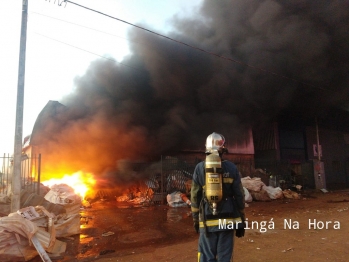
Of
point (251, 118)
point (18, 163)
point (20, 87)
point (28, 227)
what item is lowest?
point (28, 227)

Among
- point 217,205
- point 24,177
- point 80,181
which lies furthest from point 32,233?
point 80,181

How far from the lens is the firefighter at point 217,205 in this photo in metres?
2.29

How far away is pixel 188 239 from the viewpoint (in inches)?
186

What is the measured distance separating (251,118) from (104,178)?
8.85m

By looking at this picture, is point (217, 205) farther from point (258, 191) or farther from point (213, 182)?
point (258, 191)

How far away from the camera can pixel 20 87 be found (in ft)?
17.0

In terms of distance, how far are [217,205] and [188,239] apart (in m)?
2.73

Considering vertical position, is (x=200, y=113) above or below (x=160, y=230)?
above

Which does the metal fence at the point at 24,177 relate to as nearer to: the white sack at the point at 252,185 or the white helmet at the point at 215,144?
the white helmet at the point at 215,144

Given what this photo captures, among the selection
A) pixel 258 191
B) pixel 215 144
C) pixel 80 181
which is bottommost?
pixel 258 191

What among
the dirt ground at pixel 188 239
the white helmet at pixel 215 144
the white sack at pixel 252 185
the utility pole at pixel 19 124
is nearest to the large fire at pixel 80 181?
the dirt ground at pixel 188 239

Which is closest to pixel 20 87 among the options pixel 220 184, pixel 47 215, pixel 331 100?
pixel 47 215

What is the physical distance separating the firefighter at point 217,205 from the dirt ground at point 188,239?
1.36 m

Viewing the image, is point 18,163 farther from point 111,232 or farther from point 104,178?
point 104,178
